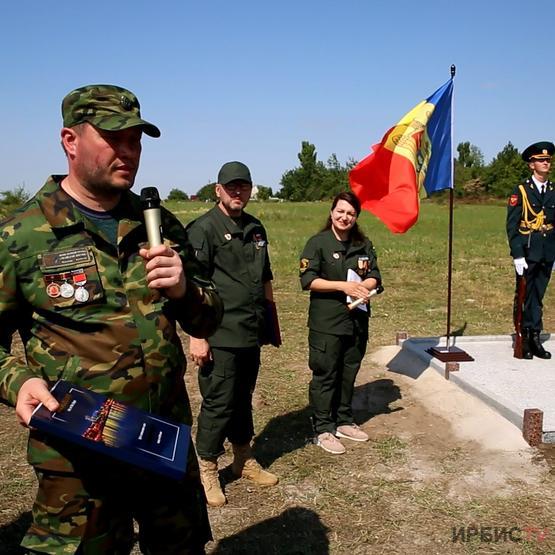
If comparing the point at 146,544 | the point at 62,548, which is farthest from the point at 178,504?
the point at 62,548

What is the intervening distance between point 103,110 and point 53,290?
61cm

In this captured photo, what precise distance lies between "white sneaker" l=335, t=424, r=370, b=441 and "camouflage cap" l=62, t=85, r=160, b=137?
3556mm

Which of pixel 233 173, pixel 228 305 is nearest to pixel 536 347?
pixel 228 305

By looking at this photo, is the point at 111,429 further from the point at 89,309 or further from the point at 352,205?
the point at 352,205

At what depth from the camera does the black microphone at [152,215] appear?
5.97 feet

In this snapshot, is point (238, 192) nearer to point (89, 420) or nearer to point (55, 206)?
point (55, 206)

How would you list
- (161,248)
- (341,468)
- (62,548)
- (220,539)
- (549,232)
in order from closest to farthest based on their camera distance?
(161,248) → (62,548) → (220,539) → (341,468) → (549,232)

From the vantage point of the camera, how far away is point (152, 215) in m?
1.85

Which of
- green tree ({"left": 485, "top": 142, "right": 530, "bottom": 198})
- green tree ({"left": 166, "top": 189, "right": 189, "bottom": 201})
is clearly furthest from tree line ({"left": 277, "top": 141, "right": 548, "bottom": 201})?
green tree ({"left": 166, "top": 189, "right": 189, "bottom": 201})

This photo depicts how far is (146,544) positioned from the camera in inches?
90.1

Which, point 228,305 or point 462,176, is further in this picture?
point 462,176

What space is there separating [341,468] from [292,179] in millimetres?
84588

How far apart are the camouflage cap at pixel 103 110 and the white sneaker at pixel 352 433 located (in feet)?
11.7

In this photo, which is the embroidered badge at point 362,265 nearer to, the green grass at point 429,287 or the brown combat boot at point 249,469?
the brown combat boot at point 249,469
